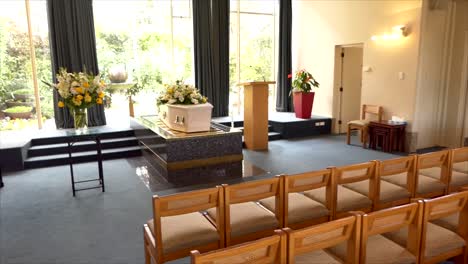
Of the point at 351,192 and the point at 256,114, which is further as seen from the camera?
the point at 256,114

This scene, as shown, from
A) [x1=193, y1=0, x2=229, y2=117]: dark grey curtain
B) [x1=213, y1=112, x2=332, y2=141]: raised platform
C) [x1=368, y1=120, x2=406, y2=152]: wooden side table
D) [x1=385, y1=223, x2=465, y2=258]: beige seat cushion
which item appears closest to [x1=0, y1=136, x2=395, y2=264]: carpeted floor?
[x1=368, y1=120, x2=406, y2=152]: wooden side table

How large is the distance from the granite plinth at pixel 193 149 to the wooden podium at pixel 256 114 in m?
1.36

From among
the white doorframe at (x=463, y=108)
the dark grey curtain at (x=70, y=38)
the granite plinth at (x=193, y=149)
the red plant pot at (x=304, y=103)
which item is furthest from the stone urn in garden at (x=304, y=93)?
the dark grey curtain at (x=70, y=38)

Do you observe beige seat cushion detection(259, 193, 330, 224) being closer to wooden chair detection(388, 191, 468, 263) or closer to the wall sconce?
wooden chair detection(388, 191, 468, 263)

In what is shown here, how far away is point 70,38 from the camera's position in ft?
22.8

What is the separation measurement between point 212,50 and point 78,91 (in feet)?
15.3

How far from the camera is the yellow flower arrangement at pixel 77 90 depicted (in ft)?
13.7

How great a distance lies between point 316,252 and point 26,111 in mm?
7157

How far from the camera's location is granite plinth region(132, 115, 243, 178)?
181 inches

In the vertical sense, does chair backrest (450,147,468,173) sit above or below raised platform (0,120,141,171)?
above

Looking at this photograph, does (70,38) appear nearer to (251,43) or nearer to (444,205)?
(251,43)

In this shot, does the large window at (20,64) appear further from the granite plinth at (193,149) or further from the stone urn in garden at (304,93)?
the stone urn in garden at (304,93)

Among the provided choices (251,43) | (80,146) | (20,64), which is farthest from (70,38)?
(251,43)

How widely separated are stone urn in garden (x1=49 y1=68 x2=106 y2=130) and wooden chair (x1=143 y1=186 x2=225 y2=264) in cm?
256
